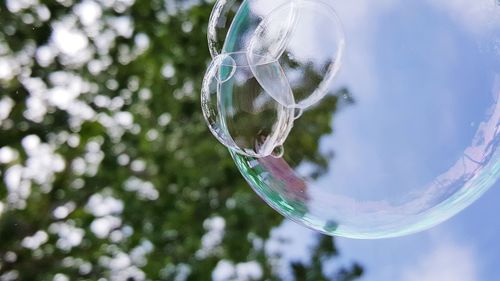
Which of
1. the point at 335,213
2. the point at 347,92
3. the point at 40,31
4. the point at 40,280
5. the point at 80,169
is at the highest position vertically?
the point at 347,92

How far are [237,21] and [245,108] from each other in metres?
0.10

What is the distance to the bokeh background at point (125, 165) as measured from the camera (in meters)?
2.12

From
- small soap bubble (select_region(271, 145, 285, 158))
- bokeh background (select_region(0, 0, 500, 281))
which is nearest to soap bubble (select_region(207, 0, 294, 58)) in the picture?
small soap bubble (select_region(271, 145, 285, 158))

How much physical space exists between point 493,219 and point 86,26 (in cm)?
157

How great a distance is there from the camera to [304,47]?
697 millimetres

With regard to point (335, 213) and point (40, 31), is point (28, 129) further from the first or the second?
point (335, 213)

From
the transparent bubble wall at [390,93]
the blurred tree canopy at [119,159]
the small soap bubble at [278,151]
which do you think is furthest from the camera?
the blurred tree canopy at [119,159]

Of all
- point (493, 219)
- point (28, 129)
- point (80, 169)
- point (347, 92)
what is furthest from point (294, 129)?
point (80, 169)

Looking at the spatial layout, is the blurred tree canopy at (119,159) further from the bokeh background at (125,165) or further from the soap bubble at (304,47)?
the soap bubble at (304,47)

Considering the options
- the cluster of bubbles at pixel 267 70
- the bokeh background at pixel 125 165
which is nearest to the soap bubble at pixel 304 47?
the cluster of bubbles at pixel 267 70

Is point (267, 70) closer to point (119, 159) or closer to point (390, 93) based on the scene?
point (390, 93)

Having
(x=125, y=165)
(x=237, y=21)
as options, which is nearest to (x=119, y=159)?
(x=125, y=165)

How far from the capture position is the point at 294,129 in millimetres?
741

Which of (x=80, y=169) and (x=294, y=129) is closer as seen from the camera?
(x=294, y=129)
